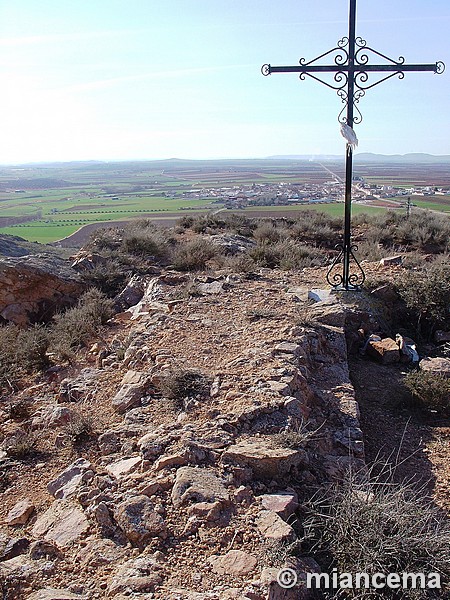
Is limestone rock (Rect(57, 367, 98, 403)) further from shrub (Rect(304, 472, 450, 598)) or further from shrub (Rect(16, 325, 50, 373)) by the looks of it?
shrub (Rect(304, 472, 450, 598))

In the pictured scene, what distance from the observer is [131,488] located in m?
2.86

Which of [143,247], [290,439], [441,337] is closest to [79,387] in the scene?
[290,439]

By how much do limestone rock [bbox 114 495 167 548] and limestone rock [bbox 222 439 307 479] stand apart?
0.58 metres

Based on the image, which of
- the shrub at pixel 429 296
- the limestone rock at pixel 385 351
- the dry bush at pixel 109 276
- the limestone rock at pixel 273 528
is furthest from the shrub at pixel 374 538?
the dry bush at pixel 109 276

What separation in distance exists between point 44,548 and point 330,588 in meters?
1.51

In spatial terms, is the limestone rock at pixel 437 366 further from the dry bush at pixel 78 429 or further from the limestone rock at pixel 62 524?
the limestone rock at pixel 62 524

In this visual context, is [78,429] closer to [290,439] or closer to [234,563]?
[290,439]

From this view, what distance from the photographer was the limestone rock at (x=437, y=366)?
507cm

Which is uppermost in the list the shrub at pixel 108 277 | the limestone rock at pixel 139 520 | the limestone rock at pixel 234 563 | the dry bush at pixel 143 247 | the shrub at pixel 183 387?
the dry bush at pixel 143 247

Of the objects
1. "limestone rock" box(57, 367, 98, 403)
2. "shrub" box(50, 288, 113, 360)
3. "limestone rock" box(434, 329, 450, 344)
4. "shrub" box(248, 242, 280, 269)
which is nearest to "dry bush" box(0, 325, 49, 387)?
"shrub" box(50, 288, 113, 360)

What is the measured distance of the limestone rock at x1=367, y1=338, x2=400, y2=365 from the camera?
5.62m

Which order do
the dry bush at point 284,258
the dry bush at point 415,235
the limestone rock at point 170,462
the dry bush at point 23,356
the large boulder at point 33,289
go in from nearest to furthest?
1. the limestone rock at point 170,462
2. the dry bush at point 23,356
3. the large boulder at point 33,289
4. the dry bush at point 284,258
5. the dry bush at point 415,235

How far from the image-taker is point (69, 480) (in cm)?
313

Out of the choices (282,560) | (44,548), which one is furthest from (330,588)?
(44,548)
